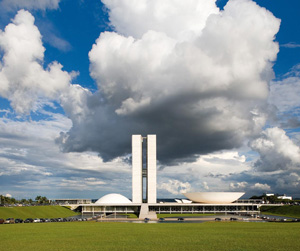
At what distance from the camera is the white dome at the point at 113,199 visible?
95625 mm

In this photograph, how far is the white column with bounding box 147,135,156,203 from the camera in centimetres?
9812

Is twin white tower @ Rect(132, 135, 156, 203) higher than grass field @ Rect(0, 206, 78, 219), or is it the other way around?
twin white tower @ Rect(132, 135, 156, 203)

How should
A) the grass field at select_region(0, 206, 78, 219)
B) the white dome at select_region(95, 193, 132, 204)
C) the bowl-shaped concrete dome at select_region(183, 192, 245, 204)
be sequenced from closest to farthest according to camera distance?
the grass field at select_region(0, 206, 78, 219) → the bowl-shaped concrete dome at select_region(183, 192, 245, 204) → the white dome at select_region(95, 193, 132, 204)

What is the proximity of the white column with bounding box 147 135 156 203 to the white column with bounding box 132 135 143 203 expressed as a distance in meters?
2.50

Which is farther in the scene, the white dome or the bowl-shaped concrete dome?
the white dome

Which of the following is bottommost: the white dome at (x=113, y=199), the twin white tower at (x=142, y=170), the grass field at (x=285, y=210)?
the grass field at (x=285, y=210)

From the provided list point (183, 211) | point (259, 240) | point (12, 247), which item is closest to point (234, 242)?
point (259, 240)

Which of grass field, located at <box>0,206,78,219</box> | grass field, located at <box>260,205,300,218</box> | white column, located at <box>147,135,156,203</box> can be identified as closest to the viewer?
grass field, located at <box>0,206,78,219</box>

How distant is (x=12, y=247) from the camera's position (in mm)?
24859

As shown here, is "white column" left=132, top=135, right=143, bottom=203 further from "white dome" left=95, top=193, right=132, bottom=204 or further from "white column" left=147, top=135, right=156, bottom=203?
"white dome" left=95, top=193, right=132, bottom=204

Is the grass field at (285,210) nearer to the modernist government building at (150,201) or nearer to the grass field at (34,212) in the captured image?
the modernist government building at (150,201)

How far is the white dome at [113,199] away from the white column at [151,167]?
7032 millimetres

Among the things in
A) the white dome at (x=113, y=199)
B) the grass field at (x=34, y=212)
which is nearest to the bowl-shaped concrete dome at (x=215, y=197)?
the white dome at (x=113, y=199)

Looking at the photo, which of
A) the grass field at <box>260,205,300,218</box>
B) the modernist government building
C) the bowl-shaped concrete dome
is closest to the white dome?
the modernist government building
